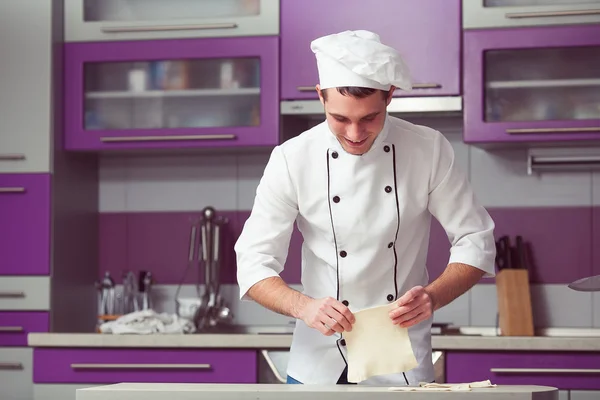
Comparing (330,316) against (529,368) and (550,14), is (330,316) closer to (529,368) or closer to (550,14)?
(529,368)

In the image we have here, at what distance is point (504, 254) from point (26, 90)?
1716mm

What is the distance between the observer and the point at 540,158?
3.42 metres

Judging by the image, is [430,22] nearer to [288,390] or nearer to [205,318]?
[205,318]

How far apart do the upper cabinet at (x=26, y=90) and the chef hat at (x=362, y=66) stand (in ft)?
5.70

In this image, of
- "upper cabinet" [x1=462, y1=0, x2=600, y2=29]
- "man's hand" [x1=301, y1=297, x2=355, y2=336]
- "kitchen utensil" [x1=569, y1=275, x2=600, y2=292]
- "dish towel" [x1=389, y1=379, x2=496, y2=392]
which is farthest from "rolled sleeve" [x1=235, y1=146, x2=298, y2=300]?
"upper cabinet" [x1=462, y1=0, x2=600, y2=29]

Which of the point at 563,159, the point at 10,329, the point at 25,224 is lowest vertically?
the point at 10,329

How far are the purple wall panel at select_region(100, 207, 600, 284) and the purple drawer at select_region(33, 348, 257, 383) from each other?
Answer: 58cm

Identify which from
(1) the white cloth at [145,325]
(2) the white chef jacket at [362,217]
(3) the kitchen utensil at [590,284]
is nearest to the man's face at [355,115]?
(2) the white chef jacket at [362,217]

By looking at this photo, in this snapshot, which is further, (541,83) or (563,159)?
(563,159)

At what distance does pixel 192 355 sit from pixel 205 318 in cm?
42

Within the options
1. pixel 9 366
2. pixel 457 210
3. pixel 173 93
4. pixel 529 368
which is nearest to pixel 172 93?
pixel 173 93

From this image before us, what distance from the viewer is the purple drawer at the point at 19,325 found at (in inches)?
133

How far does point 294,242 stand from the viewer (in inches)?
143

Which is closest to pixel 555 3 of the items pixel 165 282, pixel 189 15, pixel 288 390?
pixel 189 15
